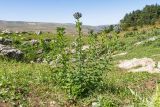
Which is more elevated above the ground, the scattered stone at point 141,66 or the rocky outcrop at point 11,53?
the rocky outcrop at point 11,53

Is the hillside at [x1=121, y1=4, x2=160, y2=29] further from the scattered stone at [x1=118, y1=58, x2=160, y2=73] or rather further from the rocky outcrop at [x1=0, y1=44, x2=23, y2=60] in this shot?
the rocky outcrop at [x1=0, y1=44, x2=23, y2=60]

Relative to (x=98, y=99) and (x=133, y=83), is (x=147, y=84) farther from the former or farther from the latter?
(x=98, y=99)

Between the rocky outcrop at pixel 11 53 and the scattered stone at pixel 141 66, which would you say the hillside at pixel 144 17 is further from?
the rocky outcrop at pixel 11 53

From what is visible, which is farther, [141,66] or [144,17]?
[144,17]

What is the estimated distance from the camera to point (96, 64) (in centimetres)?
1423

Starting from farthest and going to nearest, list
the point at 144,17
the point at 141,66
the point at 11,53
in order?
1. the point at 144,17
2. the point at 141,66
3. the point at 11,53

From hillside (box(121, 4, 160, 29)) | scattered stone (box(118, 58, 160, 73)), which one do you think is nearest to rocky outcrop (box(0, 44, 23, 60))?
scattered stone (box(118, 58, 160, 73))

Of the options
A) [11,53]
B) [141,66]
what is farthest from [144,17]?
[11,53]

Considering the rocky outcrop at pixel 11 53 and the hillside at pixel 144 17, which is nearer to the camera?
the rocky outcrop at pixel 11 53

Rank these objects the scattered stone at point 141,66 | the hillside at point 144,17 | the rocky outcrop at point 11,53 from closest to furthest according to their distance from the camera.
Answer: the scattered stone at point 141,66, the rocky outcrop at point 11,53, the hillside at point 144,17

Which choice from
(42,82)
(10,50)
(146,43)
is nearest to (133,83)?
(42,82)

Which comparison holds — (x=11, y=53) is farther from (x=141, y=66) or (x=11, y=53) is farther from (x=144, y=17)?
(x=144, y=17)

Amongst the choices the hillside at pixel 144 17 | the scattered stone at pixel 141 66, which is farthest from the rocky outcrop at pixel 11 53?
the hillside at pixel 144 17

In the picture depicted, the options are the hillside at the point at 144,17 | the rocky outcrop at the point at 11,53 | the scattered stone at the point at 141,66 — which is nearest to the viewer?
the scattered stone at the point at 141,66
